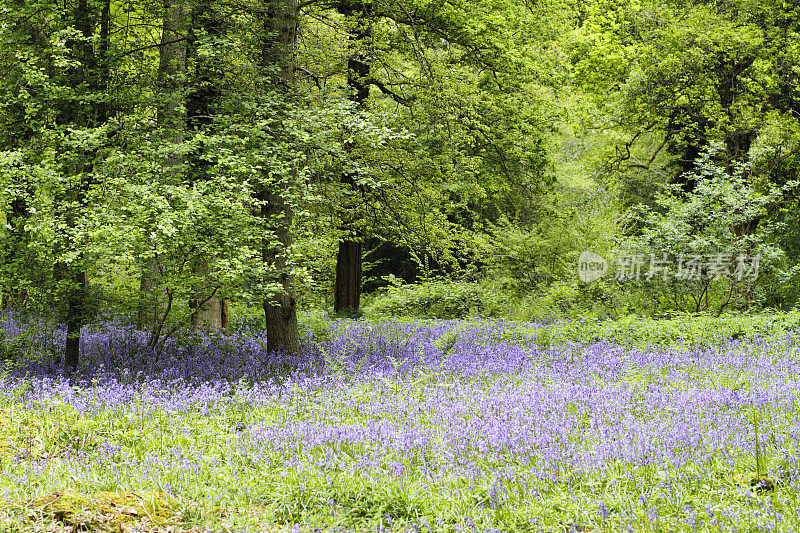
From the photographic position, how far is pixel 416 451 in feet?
15.7

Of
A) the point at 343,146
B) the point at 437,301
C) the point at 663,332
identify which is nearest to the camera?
the point at 663,332

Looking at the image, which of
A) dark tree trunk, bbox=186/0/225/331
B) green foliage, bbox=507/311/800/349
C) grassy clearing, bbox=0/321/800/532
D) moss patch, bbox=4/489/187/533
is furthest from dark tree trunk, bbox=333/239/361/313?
moss patch, bbox=4/489/187/533

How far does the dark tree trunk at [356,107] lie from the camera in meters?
11.4

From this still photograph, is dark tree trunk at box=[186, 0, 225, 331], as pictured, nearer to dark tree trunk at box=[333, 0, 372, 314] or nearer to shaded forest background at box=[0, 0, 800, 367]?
shaded forest background at box=[0, 0, 800, 367]

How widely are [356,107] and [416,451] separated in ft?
18.5

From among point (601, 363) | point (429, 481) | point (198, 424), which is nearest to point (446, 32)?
point (601, 363)

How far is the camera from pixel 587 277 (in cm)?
1627

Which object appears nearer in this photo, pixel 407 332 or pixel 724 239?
pixel 407 332

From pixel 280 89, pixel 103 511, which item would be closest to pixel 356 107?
pixel 280 89

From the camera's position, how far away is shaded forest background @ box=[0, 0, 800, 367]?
7281 mm

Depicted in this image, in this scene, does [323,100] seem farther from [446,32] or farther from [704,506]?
[704,506]

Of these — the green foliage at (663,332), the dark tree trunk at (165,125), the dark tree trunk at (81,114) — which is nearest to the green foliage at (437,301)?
the green foliage at (663,332)

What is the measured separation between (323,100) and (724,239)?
8014mm

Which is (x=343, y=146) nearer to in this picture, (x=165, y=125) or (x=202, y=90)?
(x=202, y=90)
